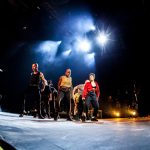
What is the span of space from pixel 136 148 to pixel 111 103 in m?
18.2

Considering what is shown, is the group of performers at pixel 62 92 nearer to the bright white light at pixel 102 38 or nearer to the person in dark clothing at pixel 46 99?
the person in dark clothing at pixel 46 99

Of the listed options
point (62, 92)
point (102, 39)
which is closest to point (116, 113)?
point (102, 39)

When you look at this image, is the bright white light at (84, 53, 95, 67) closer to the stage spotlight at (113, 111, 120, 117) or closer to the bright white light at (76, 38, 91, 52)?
the bright white light at (76, 38, 91, 52)

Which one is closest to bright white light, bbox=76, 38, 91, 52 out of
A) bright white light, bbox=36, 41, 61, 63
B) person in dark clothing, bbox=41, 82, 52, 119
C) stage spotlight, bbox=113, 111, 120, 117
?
bright white light, bbox=36, 41, 61, 63

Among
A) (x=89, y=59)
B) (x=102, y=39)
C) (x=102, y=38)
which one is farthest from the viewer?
(x=89, y=59)

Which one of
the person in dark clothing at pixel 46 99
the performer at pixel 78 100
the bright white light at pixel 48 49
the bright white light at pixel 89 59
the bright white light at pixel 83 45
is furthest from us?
the bright white light at pixel 89 59

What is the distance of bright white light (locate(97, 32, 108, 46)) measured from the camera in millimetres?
20011

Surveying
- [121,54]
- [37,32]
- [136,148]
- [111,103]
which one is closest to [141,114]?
[111,103]

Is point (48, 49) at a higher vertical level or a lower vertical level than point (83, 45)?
lower

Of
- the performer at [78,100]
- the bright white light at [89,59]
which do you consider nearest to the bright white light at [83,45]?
the bright white light at [89,59]

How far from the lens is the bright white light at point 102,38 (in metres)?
20.0

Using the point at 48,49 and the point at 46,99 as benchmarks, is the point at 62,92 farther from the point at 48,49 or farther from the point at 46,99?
the point at 48,49

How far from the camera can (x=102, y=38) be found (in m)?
20.3

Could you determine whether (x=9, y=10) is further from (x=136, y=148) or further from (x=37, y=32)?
(x=136, y=148)
